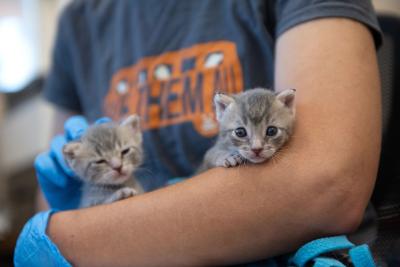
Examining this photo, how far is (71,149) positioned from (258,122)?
1.73 ft

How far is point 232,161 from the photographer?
0.90 metres

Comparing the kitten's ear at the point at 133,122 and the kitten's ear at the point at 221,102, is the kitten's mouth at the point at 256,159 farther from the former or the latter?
the kitten's ear at the point at 133,122

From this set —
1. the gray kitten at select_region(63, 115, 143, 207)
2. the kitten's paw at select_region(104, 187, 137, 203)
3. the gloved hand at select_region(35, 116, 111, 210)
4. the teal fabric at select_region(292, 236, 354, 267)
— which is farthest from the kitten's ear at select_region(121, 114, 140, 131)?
the teal fabric at select_region(292, 236, 354, 267)

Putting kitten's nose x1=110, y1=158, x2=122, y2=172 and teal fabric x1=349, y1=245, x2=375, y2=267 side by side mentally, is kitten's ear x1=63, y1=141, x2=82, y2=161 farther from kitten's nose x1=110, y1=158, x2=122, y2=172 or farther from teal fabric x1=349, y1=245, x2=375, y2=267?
teal fabric x1=349, y1=245, x2=375, y2=267

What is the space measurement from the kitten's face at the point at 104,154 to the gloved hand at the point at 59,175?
54 millimetres

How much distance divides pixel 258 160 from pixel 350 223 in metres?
0.22

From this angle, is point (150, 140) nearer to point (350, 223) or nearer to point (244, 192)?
point (244, 192)

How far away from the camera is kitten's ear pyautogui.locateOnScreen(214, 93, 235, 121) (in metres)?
0.99

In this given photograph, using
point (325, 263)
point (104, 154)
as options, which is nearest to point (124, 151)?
point (104, 154)

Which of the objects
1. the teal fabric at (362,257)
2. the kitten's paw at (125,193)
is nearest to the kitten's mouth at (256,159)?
the teal fabric at (362,257)

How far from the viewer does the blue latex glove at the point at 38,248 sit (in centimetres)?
90

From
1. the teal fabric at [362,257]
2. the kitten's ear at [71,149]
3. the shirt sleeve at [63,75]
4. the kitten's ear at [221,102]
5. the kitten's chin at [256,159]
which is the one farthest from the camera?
the shirt sleeve at [63,75]

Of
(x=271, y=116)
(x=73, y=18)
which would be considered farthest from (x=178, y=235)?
(x=73, y=18)

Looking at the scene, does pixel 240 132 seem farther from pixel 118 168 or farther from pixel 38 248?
pixel 38 248
